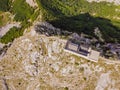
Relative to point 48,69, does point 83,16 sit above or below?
above

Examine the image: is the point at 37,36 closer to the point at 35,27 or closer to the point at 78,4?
the point at 35,27

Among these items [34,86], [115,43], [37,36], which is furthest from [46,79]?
[115,43]

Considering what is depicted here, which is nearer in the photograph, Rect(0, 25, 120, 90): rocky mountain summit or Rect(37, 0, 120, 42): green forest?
Rect(0, 25, 120, 90): rocky mountain summit

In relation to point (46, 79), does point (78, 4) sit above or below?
above

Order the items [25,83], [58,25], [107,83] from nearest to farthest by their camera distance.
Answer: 1. [107,83]
2. [25,83]
3. [58,25]

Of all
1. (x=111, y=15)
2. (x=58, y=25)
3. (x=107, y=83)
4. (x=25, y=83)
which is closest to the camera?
(x=107, y=83)

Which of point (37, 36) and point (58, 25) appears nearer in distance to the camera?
point (37, 36)

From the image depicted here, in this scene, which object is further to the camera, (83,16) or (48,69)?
(83,16)

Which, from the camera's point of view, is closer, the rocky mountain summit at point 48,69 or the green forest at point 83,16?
the rocky mountain summit at point 48,69
